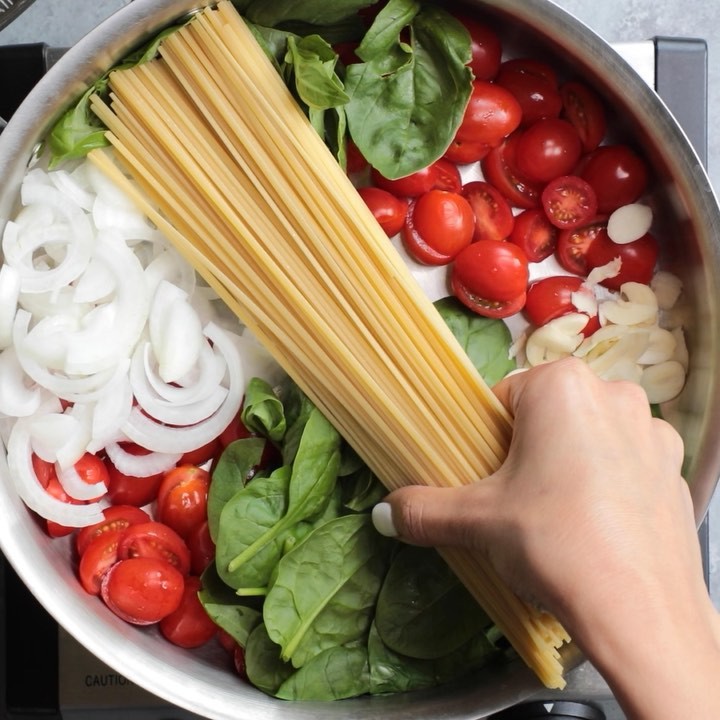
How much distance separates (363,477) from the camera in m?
0.99

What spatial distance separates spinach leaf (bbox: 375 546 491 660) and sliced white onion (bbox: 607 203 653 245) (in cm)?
43

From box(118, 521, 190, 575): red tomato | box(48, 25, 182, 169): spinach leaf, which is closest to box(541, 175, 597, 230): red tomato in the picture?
box(48, 25, 182, 169): spinach leaf

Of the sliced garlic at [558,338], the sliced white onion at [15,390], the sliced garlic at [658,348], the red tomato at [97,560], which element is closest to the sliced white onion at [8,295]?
the sliced white onion at [15,390]

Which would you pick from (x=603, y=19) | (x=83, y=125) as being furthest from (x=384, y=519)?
(x=603, y=19)

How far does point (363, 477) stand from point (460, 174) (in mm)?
389

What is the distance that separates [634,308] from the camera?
3.35 feet

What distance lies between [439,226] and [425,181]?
0.06 meters

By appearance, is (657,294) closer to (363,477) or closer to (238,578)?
(363,477)

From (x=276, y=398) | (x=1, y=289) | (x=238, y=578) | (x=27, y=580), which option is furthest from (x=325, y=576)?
(x=1, y=289)

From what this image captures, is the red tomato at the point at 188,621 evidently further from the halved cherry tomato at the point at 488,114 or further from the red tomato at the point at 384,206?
the halved cherry tomato at the point at 488,114

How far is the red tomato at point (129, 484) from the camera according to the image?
100 centimetres

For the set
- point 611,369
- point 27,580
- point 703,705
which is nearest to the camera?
point 703,705

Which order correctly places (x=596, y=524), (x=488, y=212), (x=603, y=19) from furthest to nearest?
(x=603, y=19)
(x=488, y=212)
(x=596, y=524)

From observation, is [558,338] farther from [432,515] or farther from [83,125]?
[83,125]
